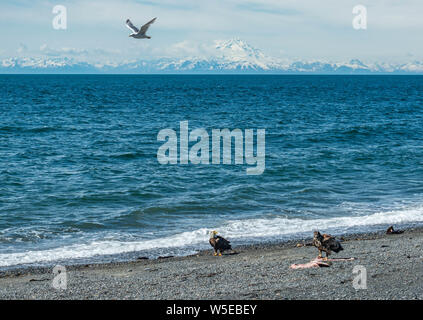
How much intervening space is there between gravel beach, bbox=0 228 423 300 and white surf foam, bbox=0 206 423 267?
1.44 m

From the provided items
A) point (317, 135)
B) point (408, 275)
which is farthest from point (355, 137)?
point (408, 275)

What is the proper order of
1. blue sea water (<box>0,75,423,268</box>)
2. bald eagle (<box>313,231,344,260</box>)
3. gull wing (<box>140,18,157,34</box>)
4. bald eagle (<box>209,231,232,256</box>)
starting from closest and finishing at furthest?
1. bald eagle (<box>313,231,344,260</box>)
2. gull wing (<box>140,18,157,34</box>)
3. bald eagle (<box>209,231,232,256</box>)
4. blue sea water (<box>0,75,423,268</box>)

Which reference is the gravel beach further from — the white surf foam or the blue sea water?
the blue sea water

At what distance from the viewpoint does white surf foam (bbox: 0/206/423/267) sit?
17125 millimetres

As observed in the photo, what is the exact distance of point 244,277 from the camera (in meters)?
13.4

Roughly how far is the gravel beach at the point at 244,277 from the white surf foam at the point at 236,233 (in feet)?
4.72

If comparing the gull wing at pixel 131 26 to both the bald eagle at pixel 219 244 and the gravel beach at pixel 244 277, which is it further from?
the gravel beach at pixel 244 277

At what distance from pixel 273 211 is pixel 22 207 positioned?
36.6 ft

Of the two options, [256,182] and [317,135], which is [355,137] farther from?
[256,182]

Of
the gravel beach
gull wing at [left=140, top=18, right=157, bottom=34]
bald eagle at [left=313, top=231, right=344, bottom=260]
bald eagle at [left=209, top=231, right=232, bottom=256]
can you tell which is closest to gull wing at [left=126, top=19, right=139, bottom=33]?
gull wing at [left=140, top=18, right=157, bottom=34]

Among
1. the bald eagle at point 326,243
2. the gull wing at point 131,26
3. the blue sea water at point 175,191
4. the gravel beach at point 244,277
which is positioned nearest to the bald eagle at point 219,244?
the gravel beach at point 244,277

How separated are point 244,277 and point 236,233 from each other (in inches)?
249

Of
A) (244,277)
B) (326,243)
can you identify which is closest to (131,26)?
(244,277)
